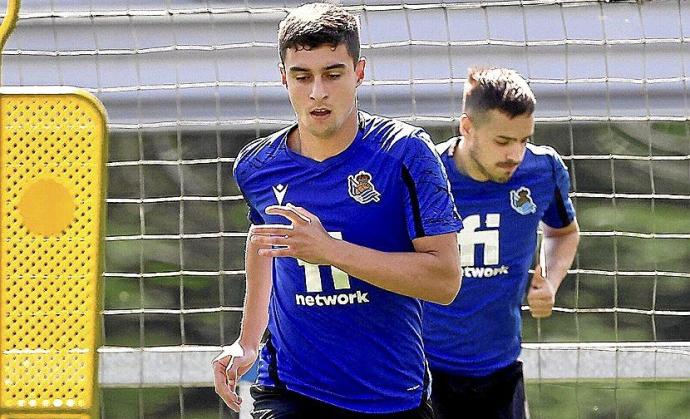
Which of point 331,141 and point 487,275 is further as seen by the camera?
point 487,275

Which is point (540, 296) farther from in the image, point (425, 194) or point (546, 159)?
point (425, 194)

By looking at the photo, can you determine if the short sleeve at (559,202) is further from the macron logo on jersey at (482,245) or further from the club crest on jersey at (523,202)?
the macron logo on jersey at (482,245)

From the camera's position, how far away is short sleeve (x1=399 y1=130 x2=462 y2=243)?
3.99 metres

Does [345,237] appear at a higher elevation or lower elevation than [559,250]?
higher

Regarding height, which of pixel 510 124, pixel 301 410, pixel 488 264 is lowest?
pixel 301 410

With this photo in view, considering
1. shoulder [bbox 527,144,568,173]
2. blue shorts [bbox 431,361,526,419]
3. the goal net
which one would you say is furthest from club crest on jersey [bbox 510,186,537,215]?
Answer: the goal net

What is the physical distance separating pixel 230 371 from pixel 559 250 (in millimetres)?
1684

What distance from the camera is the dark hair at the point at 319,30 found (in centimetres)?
405

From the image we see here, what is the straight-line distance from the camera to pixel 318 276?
13.5ft

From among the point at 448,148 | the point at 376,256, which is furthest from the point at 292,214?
the point at 448,148

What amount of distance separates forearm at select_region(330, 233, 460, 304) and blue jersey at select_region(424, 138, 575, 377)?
3.97ft

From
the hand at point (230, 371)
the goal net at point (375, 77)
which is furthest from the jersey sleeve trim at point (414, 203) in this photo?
the goal net at point (375, 77)

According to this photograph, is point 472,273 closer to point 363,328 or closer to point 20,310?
point 363,328

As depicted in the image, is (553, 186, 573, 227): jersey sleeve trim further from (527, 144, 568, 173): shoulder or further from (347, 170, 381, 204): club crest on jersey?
(347, 170, 381, 204): club crest on jersey
